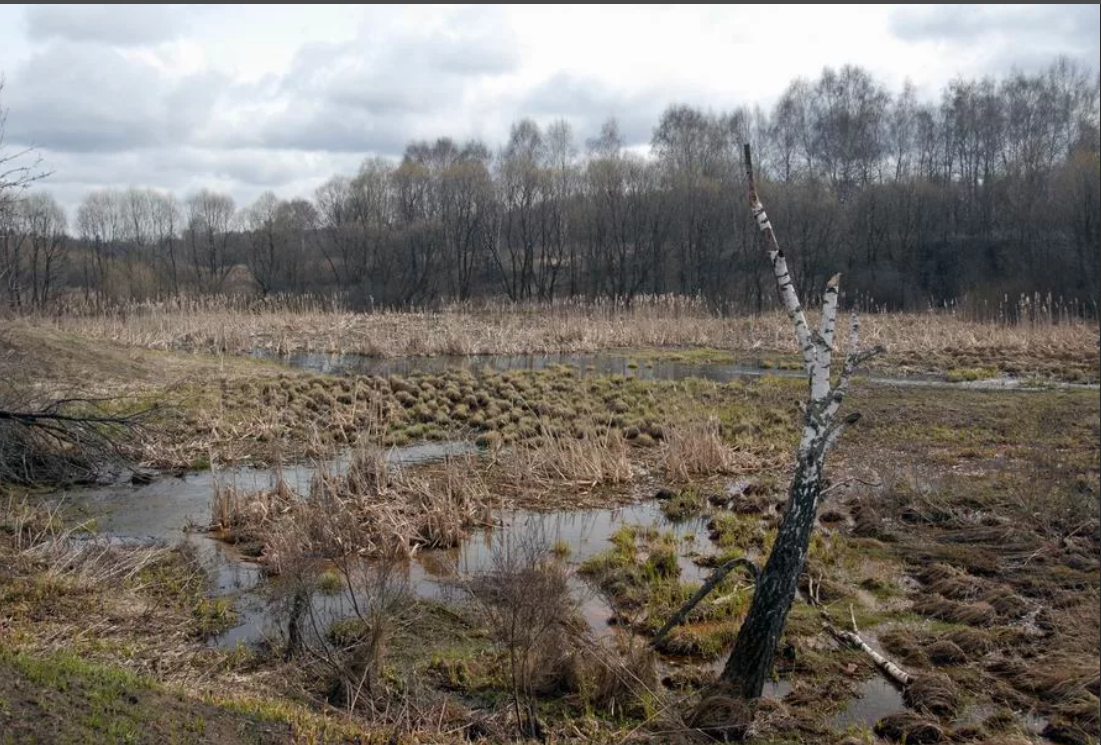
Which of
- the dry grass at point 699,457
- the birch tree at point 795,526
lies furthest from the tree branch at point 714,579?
the dry grass at point 699,457

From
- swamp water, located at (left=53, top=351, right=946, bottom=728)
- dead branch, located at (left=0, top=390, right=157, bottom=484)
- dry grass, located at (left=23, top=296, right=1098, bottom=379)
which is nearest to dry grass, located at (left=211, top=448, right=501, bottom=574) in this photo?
swamp water, located at (left=53, top=351, right=946, bottom=728)

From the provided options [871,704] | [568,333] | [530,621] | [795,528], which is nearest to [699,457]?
[871,704]

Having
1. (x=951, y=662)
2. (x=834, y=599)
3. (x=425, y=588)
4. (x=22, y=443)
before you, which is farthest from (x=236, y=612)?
(x=951, y=662)

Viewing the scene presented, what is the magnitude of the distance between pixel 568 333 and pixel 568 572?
23.5 metres

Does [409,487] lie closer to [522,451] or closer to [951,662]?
[522,451]

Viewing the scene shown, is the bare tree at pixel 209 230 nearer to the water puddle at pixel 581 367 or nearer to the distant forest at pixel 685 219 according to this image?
Result: the distant forest at pixel 685 219

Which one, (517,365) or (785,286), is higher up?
(785,286)

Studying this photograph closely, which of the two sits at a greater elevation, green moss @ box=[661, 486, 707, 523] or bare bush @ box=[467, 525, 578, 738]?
bare bush @ box=[467, 525, 578, 738]

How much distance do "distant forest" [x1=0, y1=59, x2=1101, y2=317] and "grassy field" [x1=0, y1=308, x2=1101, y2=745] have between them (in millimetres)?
28586

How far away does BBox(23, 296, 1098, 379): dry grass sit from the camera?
27141 mm

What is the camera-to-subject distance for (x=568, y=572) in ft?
28.7

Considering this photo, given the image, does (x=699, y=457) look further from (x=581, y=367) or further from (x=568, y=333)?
(x=568, y=333)

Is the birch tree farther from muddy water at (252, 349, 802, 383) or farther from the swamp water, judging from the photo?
muddy water at (252, 349, 802, 383)

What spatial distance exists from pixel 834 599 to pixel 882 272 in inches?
1707
